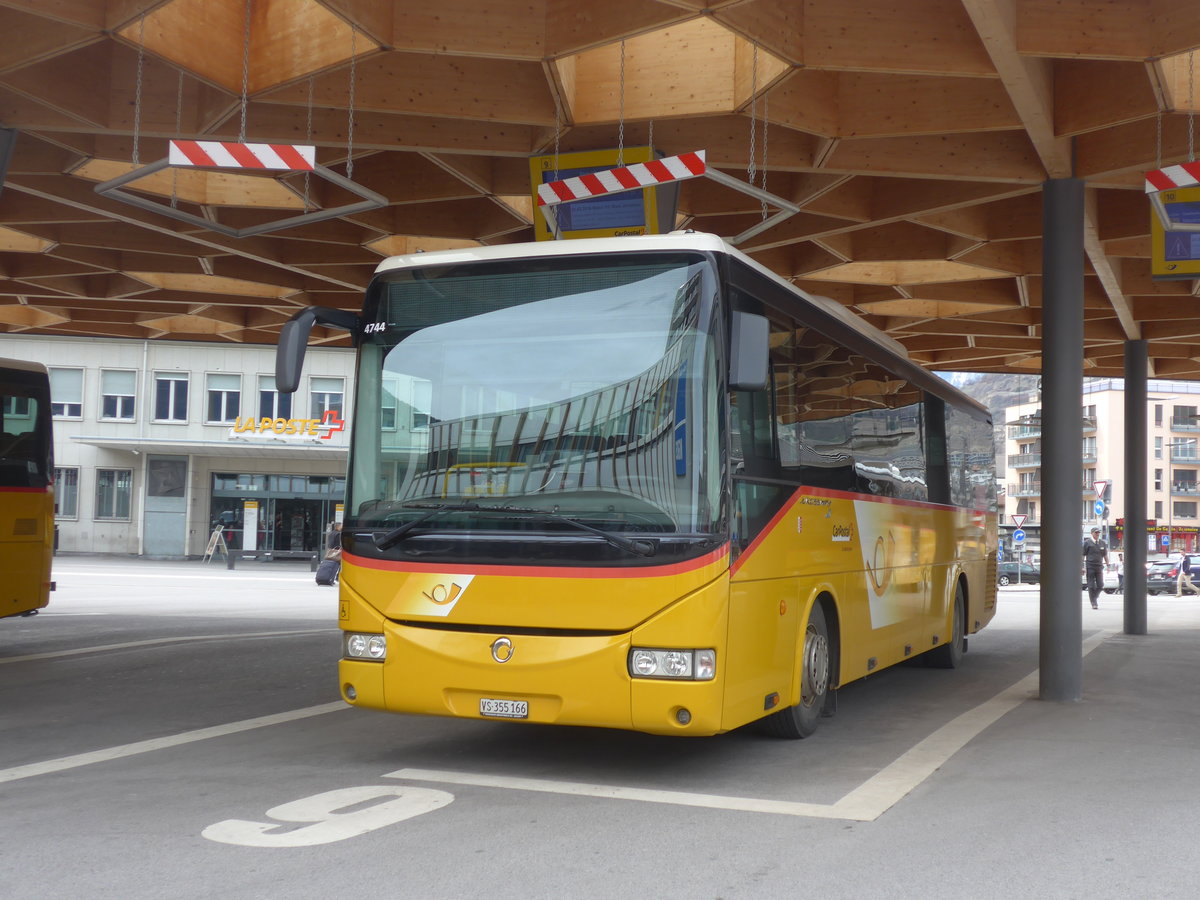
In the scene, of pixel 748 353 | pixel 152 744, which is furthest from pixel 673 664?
pixel 152 744

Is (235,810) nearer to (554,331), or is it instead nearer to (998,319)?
(554,331)

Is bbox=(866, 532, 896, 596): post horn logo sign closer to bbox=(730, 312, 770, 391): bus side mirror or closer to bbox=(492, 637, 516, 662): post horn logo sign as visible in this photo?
bbox=(730, 312, 770, 391): bus side mirror

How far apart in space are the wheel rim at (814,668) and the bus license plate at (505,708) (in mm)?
2337

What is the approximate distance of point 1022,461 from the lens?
5157 inches

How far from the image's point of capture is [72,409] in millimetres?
50438

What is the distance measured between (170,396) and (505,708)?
153 feet

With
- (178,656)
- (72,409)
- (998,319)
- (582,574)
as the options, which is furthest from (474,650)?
(72,409)

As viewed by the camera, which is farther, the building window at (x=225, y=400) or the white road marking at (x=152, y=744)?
the building window at (x=225, y=400)

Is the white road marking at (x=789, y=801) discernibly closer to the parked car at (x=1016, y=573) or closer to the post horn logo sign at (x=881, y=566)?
the post horn logo sign at (x=881, y=566)

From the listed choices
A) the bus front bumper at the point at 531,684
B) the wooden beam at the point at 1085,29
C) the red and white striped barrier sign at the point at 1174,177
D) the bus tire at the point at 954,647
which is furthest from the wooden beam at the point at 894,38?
the bus tire at the point at 954,647

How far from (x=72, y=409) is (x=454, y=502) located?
4772cm

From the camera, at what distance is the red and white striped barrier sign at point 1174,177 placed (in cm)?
932

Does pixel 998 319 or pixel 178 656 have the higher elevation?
pixel 998 319

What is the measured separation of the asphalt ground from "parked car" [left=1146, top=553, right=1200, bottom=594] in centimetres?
3992
